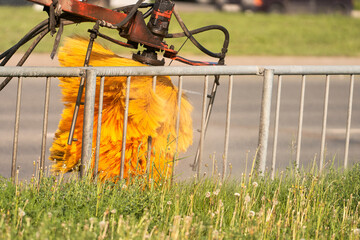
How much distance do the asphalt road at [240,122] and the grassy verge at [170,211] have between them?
1.67 feet

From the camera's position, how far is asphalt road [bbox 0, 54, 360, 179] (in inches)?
267

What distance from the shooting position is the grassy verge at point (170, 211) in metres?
3.53

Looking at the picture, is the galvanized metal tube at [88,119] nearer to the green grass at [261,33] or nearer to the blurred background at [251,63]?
the blurred background at [251,63]

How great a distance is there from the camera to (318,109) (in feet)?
34.9

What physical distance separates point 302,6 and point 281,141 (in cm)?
2215

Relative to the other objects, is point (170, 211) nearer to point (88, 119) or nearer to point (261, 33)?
point (88, 119)

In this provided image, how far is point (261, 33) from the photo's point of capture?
1927 cm

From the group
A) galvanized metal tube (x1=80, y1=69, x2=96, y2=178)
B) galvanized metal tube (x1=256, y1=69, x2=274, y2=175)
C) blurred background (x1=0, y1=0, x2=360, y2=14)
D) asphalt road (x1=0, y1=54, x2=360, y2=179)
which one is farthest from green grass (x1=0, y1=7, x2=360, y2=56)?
galvanized metal tube (x1=80, y1=69, x2=96, y2=178)

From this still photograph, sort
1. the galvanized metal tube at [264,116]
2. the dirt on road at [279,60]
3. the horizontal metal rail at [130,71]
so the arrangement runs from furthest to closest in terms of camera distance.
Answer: the dirt on road at [279,60]
the galvanized metal tube at [264,116]
the horizontal metal rail at [130,71]

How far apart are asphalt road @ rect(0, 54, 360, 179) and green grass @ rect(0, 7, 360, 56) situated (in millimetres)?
2683

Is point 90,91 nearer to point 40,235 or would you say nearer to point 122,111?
point 122,111

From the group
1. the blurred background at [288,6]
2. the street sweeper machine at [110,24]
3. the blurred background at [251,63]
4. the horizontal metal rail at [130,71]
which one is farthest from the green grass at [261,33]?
the street sweeper machine at [110,24]

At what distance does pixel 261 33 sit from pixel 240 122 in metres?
10.5

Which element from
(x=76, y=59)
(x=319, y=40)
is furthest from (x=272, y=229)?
(x=319, y=40)
